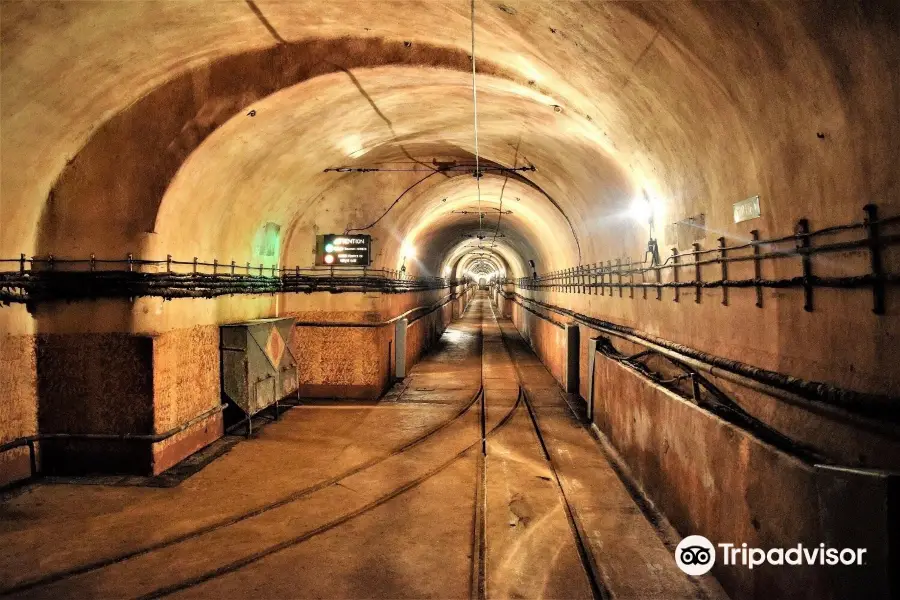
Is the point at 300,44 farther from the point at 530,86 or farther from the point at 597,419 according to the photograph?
the point at 597,419

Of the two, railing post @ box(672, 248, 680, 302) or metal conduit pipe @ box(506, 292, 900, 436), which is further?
railing post @ box(672, 248, 680, 302)

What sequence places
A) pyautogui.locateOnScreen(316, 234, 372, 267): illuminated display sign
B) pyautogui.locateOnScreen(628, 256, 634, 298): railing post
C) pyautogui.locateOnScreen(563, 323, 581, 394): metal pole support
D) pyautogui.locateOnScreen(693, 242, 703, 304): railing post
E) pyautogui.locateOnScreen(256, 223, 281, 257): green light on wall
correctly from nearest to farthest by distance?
pyautogui.locateOnScreen(693, 242, 703, 304): railing post
pyautogui.locateOnScreen(628, 256, 634, 298): railing post
pyautogui.locateOnScreen(256, 223, 281, 257): green light on wall
pyautogui.locateOnScreen(316, 234, 372, 267): illuminated display sign
pyautogui.locateOnScreen(563, 323, 581, 394): metal pole support

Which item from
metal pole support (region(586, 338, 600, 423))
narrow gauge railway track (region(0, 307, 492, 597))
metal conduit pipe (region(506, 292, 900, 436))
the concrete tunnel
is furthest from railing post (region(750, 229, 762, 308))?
metal pole support (region(586, 338, 600, 423))

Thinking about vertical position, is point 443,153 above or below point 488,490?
above

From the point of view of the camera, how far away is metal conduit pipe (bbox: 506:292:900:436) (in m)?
2.73

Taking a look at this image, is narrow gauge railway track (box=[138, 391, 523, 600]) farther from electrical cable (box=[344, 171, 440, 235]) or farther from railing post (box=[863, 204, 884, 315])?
electrical cable (box=[344, 171, 440, 235])

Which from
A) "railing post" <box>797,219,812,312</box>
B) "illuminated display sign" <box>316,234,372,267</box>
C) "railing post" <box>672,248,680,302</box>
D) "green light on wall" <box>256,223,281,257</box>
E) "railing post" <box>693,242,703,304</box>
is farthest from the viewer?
"illuminated display sign" <box>316,234,372,267</box>

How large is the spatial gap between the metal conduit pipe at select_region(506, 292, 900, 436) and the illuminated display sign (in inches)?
282

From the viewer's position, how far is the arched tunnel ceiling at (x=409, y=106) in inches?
126

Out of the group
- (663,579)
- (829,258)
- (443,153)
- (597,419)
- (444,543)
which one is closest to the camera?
(829,258)

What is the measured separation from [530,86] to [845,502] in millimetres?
5552

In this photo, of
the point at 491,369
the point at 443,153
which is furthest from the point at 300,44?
the point at 491,369

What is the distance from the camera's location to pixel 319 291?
11.4 m

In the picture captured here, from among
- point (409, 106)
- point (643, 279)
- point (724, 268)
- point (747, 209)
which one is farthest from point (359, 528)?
point (409, 106)
